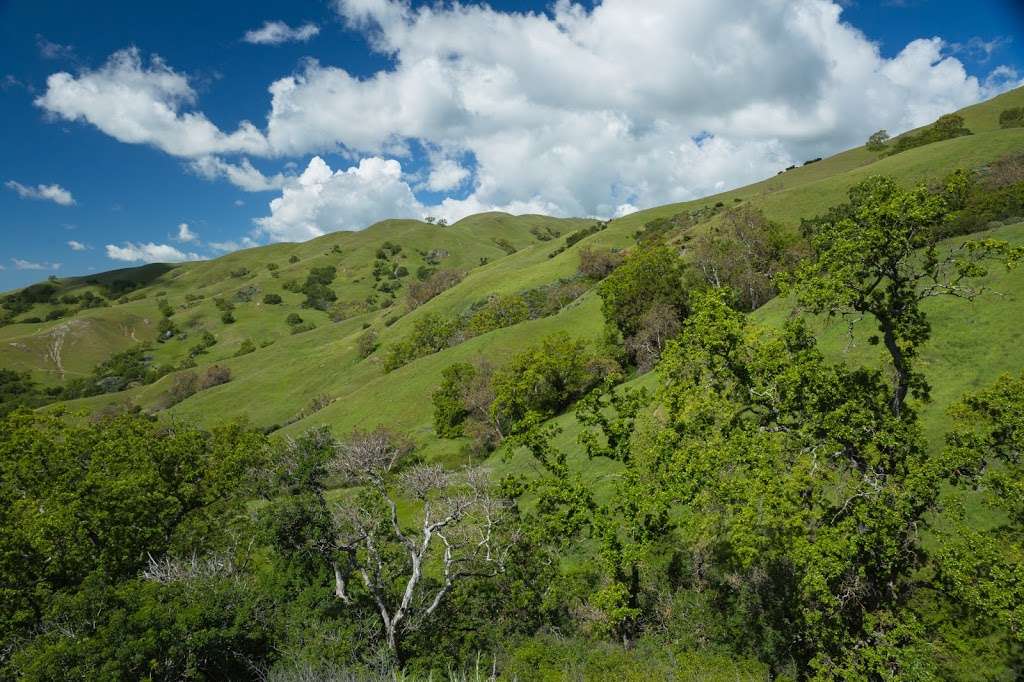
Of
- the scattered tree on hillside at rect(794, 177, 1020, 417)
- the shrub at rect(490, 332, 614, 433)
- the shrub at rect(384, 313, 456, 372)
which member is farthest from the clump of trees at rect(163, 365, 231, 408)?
the scattered tree on hillside at rect(794, 177, 1020, 417)

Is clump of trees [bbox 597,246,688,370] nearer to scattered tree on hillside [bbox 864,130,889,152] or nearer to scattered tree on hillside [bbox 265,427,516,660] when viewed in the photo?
scattered tree on hillside [bbox 265,427,516,660]

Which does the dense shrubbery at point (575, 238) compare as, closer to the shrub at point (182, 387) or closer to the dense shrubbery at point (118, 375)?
the shrub at point (182, 387)

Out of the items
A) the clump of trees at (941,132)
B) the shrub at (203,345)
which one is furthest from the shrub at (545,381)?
the shrub at (203,345)

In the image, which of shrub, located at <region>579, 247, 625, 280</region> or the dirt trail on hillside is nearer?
shrub, located at <region>579, 247, 625, 280</region>

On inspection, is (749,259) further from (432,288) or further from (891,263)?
(432,288)

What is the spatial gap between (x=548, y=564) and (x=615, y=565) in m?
5.61

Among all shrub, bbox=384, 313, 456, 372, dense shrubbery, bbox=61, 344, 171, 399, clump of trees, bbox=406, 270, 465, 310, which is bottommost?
shrub, bbox=384, 313, 456, 372

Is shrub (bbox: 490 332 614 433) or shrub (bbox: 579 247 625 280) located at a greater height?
shrub (bbox: 579 247 625 280)

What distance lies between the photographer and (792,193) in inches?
3738

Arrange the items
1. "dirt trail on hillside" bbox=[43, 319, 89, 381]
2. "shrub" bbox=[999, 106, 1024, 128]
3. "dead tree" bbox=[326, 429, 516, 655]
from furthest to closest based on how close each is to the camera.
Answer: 1. "dirt trail on hillside" bbox=[43, 319, 89, 381]
2. "shrub" bbox=[999, 106, 1024, 128]
3. "dead tree" bbox=[326, 429, 516, 655]

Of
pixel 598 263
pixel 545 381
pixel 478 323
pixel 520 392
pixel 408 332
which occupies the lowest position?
pixel 520 392

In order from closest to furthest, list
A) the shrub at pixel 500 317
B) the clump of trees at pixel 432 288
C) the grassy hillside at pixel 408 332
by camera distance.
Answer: the grassy hillside at pixel 408 332 < the shrub at pixel 500 317 < the clump of trees at pixel 432 288

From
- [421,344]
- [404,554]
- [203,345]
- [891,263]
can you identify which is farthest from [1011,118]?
[203,345]

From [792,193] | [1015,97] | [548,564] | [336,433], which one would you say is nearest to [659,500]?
[548,564]
